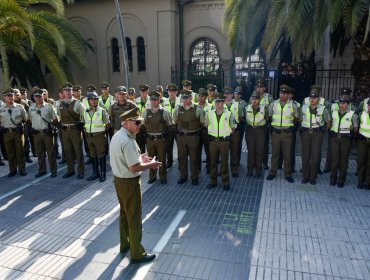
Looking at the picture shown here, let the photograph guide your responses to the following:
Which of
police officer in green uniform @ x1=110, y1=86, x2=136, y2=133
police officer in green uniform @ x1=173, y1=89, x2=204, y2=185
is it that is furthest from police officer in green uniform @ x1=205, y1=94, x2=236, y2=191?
police officer in green uniform @ x1=110, y1=86, x2=136, y2=133

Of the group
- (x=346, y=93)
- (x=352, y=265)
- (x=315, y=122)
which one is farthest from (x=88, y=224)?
(x=346, y=93)

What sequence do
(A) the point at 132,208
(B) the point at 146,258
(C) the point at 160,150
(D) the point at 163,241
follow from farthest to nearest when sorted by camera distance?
1. (C) the point at 160,150
2. (D) the point at 163,241
3. (B) the point at 146,258
4. (A) the point at 132,208

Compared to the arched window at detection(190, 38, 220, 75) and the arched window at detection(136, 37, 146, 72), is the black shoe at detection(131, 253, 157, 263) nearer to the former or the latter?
the arched window at detection(190, 38, 220, 75)

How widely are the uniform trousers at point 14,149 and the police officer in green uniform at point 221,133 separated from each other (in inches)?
183

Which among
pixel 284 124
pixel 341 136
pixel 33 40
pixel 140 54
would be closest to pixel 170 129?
pixel 284 124

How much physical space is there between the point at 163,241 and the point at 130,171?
4.88ft

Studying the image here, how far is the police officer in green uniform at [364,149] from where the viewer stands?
6772mm

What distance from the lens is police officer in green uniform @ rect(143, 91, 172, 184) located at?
731 centimetres

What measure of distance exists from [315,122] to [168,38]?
11240mm

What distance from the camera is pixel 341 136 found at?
277 inches

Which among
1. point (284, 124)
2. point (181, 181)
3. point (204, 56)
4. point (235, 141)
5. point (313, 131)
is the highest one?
point (204, 56)

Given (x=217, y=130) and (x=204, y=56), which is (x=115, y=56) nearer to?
(x=204, y=56)

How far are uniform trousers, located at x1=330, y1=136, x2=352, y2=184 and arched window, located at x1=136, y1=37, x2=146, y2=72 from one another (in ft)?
41.0

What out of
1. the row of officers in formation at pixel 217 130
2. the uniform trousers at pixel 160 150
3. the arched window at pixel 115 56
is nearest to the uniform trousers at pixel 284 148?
the row of officers in formation at pixel 217 130
